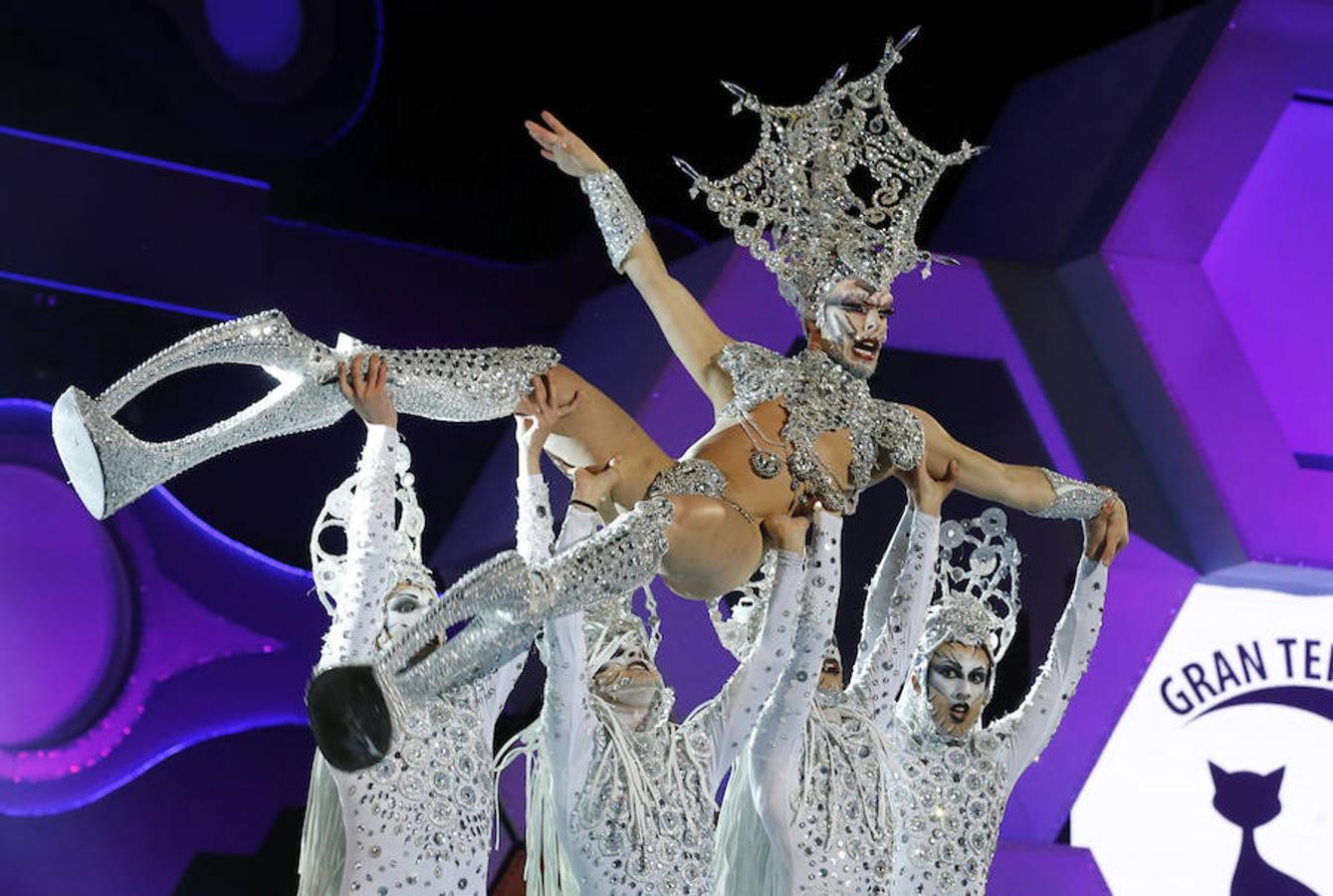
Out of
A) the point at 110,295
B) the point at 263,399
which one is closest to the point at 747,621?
the point at 263,399

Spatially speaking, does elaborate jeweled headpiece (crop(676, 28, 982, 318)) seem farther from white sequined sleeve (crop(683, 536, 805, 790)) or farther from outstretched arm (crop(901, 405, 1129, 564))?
Answer: white sequined sleeve (crop(683, 536, 805, 790))

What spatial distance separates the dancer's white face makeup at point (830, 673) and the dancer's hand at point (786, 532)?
21.5 inches

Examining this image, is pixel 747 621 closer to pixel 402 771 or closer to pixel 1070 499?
pixel 1070 499

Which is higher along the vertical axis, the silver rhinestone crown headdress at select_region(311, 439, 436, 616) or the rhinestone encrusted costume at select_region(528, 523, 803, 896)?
the silver rhinestone crown headdress at select_region(311, 439, 436, 616)

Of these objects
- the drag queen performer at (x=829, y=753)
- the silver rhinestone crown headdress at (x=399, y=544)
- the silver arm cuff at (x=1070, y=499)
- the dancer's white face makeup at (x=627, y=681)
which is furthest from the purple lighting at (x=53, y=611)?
the silver arm cuff at (x=1070, y=499)

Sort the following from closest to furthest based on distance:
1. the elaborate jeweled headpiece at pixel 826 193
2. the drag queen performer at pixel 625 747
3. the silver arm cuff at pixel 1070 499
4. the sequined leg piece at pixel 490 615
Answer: the sequined leg piece at pixel 490 615
the drag queen performer at pixel 625 747
the elaborate jeweled headpiece at pixel 826 193
the silver arm cuff at pixel 1070 499

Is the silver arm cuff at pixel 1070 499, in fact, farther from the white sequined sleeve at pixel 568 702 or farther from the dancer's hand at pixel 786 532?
the white sequined sleeve at pixel 568 702

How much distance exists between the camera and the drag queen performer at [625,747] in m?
4.47

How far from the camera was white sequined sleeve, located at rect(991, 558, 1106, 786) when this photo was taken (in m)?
5.42

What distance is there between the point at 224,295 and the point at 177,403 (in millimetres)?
366

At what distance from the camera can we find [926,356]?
7.00 meters

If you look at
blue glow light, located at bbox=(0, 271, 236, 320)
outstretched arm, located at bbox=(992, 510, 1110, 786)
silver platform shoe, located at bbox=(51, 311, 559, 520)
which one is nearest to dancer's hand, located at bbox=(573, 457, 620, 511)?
silver platform shoe, located at bbox=(51, 311, 559, 520)

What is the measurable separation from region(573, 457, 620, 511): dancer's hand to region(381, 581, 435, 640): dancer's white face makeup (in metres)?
0.44

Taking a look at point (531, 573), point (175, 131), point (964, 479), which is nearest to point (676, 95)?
point (175, 131)
